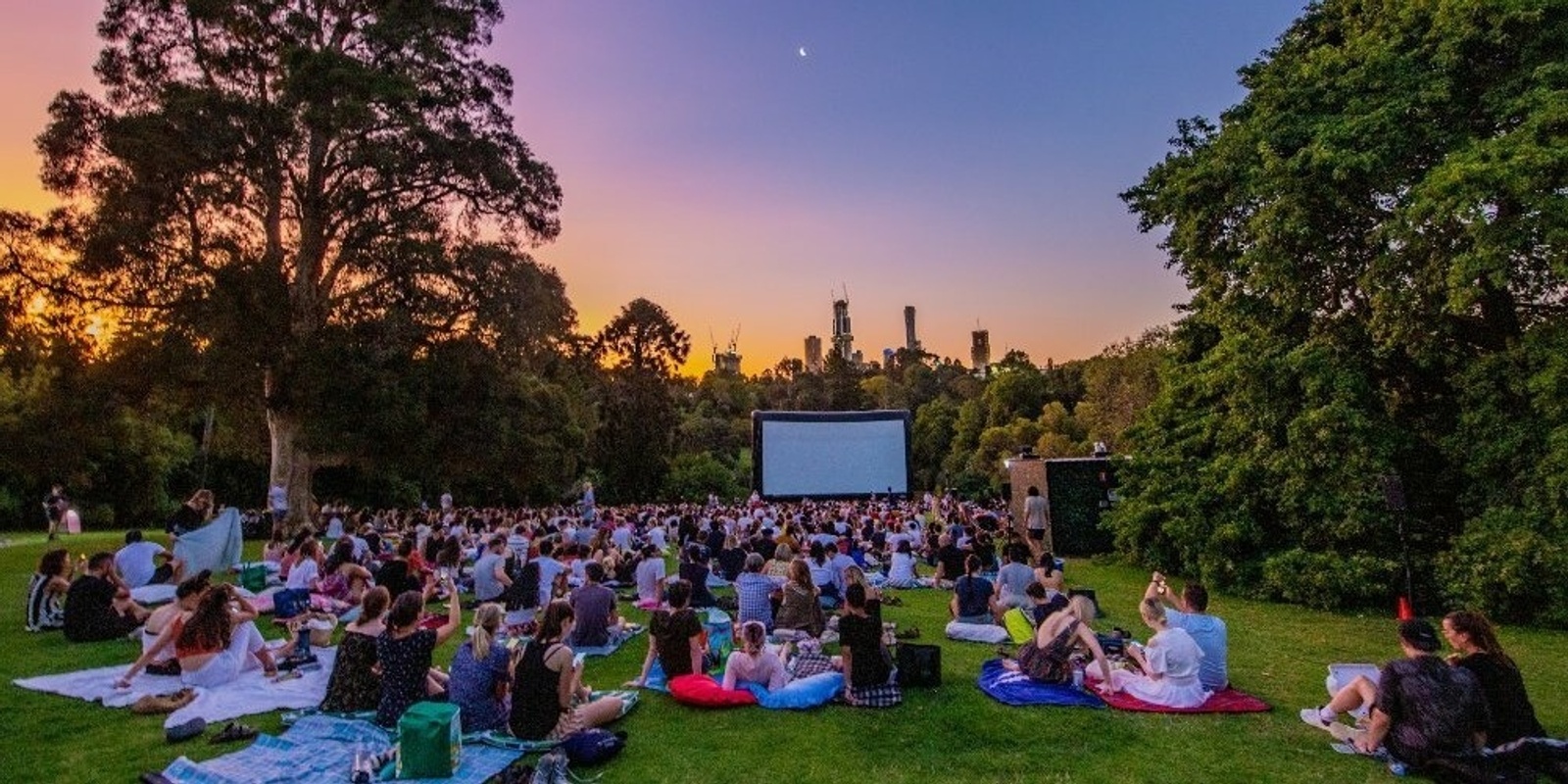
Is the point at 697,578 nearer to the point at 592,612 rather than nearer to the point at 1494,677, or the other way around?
the point at 592,612

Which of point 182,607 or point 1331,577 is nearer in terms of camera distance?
point 182,607

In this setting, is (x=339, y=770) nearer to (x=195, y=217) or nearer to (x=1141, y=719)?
(x=1141, y=719)

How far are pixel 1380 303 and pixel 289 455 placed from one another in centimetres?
2190

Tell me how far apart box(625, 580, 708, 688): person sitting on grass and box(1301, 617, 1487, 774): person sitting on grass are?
4.74 m

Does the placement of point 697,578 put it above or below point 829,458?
below

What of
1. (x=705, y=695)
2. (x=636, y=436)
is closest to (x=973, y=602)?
(x=705, y=695)

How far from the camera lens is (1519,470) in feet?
→ 35.4

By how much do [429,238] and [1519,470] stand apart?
20999 millimetres

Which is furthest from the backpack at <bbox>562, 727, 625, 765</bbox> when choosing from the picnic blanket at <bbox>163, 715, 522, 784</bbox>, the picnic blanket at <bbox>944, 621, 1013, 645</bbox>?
the picnic blanket at <bbox>944, 621, 1013, 645</bbox>

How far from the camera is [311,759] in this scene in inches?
213

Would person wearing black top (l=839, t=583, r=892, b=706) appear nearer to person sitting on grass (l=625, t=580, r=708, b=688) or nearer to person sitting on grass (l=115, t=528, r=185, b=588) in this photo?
person sitting on grass (l=625, t=580, r=708, b=688)

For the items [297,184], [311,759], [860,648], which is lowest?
[311,759]

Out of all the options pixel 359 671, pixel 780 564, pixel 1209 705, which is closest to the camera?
pixel 359 671

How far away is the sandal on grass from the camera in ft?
18.9
